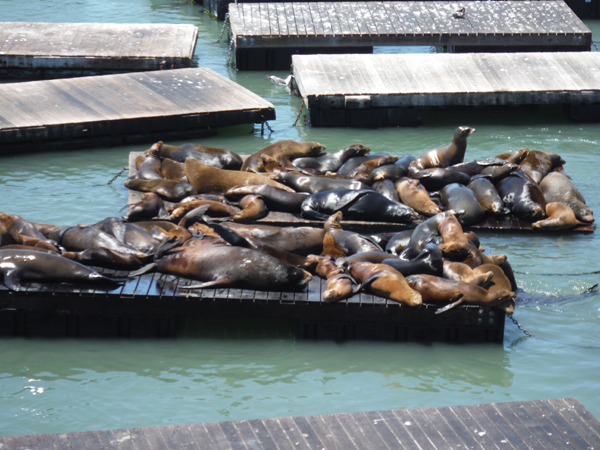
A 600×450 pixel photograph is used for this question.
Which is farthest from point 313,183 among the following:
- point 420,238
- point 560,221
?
point 560,221

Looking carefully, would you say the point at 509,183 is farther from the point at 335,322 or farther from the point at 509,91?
the point at 509,91

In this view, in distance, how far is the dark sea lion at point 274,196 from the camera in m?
7.59

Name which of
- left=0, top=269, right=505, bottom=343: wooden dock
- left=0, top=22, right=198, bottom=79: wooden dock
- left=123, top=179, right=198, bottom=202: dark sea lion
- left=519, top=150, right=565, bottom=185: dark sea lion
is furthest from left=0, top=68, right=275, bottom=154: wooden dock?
left=0, top=269, right=505, bottom=343: wooden dock

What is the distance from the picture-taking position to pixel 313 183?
7.96 metres

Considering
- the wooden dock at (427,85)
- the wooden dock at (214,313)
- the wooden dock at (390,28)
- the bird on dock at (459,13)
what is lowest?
the wooden dock at (214,313)

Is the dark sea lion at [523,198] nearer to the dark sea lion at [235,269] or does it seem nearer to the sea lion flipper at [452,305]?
the sea lion flipper at [452,305]

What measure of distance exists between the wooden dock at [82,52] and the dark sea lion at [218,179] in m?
6.55

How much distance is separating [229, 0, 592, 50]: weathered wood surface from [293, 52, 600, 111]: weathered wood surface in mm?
2134

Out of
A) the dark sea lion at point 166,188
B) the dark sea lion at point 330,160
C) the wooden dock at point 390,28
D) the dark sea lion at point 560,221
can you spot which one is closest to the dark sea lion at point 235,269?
the dark sea lion at point 166,188

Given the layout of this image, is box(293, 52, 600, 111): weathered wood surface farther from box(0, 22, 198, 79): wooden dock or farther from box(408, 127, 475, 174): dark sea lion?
box(0, 22, 198, 79): wooden dock

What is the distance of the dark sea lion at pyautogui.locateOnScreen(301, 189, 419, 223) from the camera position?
7379mm

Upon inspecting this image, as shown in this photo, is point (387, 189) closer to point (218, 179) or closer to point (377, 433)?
point (218, 179)

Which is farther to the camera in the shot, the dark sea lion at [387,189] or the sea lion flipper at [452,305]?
the dark sea lion at [387,189]

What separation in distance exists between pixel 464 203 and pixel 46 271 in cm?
409
